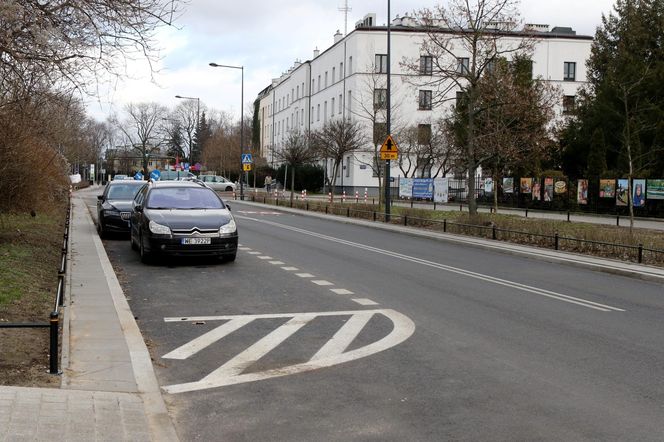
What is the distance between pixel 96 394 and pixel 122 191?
54.0ft

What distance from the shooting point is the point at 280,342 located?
7312mm

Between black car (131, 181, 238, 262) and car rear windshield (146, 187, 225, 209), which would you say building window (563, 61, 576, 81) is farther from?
black car (131, 181, 238, 262)

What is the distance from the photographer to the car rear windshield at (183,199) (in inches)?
562

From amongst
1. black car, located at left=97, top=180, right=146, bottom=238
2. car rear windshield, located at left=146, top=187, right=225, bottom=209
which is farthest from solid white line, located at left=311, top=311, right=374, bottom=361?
black car, located at left=97, top=180, right=146, bottom=238

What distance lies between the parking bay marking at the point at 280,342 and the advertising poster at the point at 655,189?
83.7 ft

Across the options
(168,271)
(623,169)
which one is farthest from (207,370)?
(623,169)

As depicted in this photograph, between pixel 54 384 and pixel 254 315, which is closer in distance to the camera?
pixel 54 384

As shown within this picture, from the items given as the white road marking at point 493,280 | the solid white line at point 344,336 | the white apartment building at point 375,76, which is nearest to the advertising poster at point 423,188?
the white apartment building at point 375,76

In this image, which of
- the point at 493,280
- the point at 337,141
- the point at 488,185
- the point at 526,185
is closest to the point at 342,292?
the point at 493,280

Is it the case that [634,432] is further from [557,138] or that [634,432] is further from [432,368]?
[557,138]

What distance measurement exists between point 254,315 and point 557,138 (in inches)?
1614

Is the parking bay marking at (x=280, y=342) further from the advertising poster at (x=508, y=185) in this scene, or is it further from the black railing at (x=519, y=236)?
the advertising poster at (x=508, y=185)

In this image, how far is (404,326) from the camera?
823cm

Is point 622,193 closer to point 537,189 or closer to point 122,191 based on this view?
point 537,189
